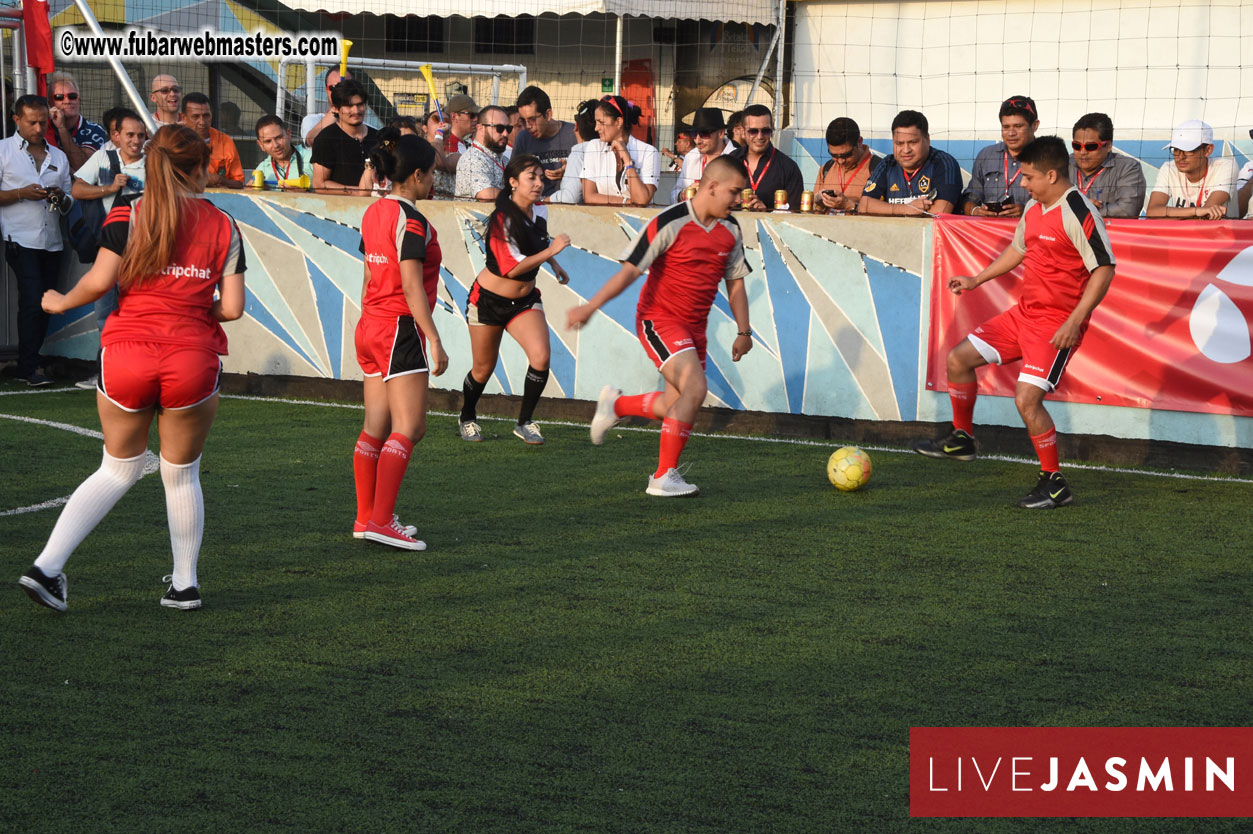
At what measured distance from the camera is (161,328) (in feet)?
17.3

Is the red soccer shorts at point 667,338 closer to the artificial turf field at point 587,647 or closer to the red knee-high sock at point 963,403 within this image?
the artificial turf field at point 587,647

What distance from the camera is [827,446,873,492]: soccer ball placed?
8.34m

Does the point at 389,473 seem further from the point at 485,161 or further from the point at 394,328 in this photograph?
the point at 485,161

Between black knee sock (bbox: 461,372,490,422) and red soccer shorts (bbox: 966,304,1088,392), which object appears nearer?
red soccer shorts (bbox: 966,304,1088,392)

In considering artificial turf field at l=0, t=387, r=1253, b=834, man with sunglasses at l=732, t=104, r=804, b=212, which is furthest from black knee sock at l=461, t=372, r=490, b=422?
man with sunglasses at l=732, t=104, r=804, b=212

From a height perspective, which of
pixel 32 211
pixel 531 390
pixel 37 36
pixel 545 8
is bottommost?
pixel 531 390

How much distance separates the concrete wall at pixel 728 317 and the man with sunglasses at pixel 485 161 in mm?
262

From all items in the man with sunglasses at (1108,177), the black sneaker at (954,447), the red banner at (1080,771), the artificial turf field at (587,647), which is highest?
the man with sunglasses at (1108,177)

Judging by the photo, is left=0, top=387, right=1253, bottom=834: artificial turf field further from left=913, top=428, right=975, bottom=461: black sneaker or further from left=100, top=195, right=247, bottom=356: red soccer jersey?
left=100, top=195, right=247, bottom=356: red soccer jersey

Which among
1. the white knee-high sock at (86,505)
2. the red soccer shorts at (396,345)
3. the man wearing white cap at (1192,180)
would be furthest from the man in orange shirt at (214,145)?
the man wearing white cap at (1192,180)

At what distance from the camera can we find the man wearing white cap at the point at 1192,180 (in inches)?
Result: 374

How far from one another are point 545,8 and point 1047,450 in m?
11.9

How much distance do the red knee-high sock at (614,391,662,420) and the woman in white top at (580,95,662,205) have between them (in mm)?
2739

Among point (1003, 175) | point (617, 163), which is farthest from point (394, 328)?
point (1003, 175)
